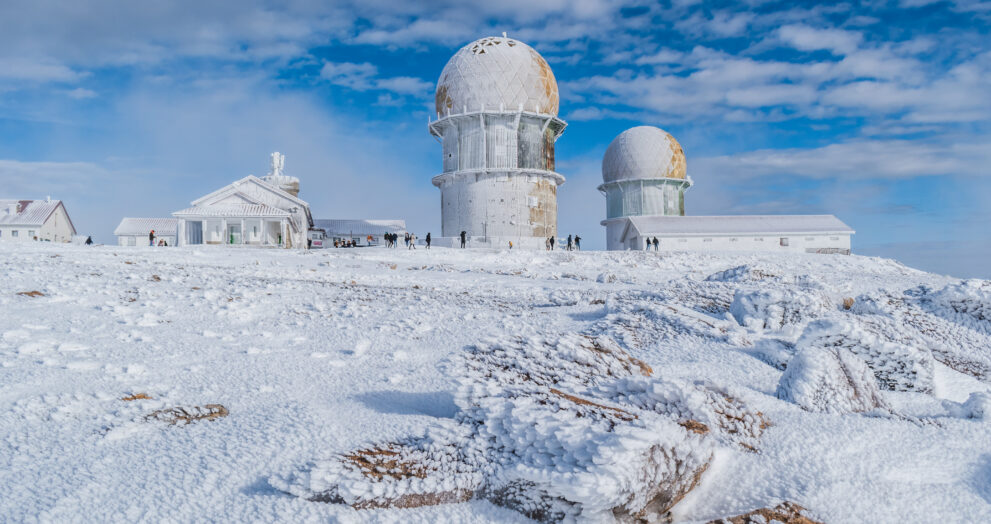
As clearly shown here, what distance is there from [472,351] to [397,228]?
48555 millimetres

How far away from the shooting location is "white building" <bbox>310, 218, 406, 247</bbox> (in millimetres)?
49447

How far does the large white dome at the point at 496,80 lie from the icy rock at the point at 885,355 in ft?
88.4

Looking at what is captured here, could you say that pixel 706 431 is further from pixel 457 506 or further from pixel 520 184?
pixel 520 184

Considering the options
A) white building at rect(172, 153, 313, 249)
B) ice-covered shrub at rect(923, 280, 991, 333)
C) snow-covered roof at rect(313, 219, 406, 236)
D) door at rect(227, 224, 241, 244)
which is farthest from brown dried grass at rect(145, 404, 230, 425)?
snow-covered roof at rect(313, 219, 406, 236)

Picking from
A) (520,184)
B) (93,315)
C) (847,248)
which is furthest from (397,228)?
(93,315)

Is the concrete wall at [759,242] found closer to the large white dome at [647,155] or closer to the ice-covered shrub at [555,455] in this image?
the large white dome at [647,155]

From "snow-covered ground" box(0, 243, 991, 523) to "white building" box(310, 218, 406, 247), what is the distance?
39490mm

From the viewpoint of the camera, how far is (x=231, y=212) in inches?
1254

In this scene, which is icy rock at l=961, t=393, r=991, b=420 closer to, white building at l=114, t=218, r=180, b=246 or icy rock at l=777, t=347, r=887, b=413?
icy rock at l=777, t=347, r=887, b=413

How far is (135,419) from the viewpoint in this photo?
152 inches

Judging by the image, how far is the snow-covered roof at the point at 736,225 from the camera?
38812 mm

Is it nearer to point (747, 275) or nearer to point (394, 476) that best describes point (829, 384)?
→ point (394, 476)

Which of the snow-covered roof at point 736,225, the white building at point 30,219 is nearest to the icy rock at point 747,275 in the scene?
the snow-covered roof at point 736,225

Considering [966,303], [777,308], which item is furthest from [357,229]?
[966,303]
